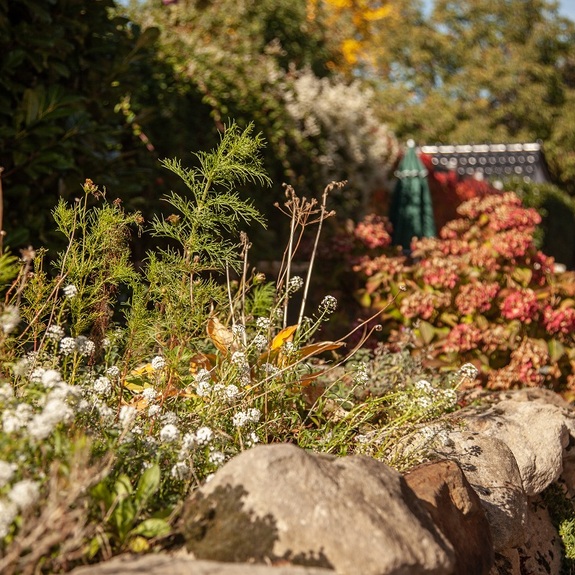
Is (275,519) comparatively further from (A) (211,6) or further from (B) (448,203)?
(B) (448,203)

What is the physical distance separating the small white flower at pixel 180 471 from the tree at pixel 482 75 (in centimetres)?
2667

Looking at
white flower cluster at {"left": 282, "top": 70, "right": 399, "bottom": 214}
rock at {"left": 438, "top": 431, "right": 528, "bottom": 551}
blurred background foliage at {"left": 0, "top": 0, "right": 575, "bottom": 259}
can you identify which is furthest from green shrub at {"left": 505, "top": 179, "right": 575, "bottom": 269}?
rock at {"left": 438, "top": 431, "right": 528, "bottom": 551}

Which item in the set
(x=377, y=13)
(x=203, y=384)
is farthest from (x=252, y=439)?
(x=377, y=13)

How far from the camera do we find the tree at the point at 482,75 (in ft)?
94.4

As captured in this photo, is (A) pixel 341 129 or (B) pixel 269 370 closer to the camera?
(B) pixel 269 370

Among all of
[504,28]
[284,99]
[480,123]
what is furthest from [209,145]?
[504,28]

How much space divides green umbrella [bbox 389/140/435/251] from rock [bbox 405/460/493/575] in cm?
681

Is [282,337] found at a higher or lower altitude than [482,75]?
higher

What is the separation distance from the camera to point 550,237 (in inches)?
725

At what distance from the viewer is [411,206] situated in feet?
32.0

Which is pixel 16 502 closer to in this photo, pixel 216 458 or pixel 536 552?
pixel 216 458

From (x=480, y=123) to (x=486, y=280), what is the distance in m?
24.7

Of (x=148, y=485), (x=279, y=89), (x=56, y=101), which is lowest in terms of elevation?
(x=148, y=485)

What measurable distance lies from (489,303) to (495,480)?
6.67ft
